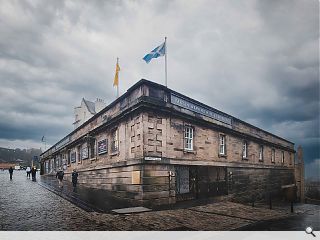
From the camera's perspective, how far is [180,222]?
7.85m

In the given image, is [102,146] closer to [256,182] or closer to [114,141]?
[114,141]

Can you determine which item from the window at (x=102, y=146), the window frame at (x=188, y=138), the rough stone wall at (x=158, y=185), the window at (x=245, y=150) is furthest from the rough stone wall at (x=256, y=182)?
the window at (x=102, y=146)

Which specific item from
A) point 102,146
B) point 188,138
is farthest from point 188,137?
point 102,146

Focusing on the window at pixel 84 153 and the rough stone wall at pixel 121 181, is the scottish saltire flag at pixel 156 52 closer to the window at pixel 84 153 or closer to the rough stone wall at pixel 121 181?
the rough stone wall at pixel 121 181

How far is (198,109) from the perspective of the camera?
1342cm

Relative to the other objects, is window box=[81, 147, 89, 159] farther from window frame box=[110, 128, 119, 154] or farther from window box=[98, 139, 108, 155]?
window frame box=[110, 128, 119, 154]

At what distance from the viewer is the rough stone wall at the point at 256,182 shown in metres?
16.1

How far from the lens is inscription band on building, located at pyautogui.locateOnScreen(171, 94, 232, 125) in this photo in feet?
39.4

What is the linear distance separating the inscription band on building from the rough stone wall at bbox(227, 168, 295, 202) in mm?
3226

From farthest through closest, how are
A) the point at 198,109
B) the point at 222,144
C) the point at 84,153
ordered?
the point at 84,153, the point at 222,144, the point at 198,109

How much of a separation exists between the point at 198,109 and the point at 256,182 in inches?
370

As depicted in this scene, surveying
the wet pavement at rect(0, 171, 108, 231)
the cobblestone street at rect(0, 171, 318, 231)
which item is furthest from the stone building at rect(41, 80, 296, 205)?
the wet pavement at rect(0, 171, 108, 231)

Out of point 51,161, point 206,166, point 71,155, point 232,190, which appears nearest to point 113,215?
point 206,166
